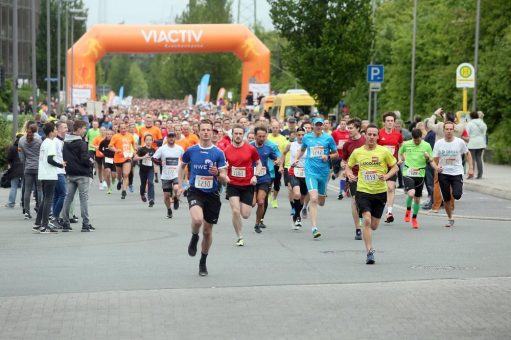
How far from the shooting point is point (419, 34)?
53.3 meters

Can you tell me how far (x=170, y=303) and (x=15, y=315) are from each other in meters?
1.41

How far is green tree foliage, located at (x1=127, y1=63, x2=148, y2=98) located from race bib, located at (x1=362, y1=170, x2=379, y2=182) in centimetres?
17106

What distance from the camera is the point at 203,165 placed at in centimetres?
1377

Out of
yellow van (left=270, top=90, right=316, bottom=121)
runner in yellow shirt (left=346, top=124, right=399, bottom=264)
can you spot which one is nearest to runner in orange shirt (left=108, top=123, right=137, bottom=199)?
runner in yellow shirt (left=346, top=124, right=399, bottom=264)

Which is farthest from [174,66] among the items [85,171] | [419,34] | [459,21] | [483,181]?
[85,171]

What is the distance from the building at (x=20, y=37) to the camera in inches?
3531

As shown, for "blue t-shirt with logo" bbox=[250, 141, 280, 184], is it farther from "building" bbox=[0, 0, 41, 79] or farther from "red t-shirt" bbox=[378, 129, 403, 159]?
"building" bbox=[0, 0, 41, 79]

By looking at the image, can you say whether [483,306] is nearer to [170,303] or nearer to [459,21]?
[170,303]

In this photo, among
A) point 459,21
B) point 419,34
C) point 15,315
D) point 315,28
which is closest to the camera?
point 15,315

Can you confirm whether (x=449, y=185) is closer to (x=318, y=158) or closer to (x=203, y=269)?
(x=318, y=158)

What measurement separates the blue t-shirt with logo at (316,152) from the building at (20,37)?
7277cm

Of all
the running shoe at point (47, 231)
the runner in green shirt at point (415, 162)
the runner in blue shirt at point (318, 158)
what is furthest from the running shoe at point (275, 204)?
the running shoe at point (47, 231)

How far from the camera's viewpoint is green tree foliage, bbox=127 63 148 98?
611 ft

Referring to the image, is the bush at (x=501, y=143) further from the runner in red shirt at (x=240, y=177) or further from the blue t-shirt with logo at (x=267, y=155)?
the runner in red shirt at (x=240, y=177)
